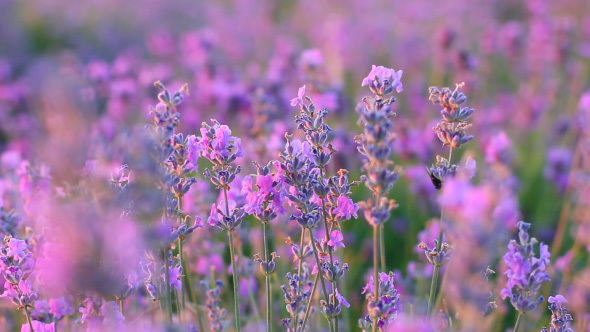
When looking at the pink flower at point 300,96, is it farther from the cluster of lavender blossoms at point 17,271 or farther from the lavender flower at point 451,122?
the cluster of lavender blossoms at point 17,271

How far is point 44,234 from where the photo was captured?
6.39 feet

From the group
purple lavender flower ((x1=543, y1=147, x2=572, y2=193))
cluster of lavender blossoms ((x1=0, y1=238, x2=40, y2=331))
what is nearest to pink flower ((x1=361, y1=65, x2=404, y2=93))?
cluster of lavender blossoms ((x1=0, y1=238, x2=40, y2=331))

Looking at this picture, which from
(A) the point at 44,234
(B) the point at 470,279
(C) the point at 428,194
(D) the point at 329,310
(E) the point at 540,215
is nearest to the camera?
→ (B) the point at 470,279

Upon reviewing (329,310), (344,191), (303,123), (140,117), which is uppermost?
(140,117)

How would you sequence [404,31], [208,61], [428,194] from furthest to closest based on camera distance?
[404,31] → [208,61] → [428,194]

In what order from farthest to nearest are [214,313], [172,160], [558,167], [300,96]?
[558,167] → [214,313] → [300,96] → [172,160]

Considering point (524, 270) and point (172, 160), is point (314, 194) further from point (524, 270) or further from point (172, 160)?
point (524, 270)

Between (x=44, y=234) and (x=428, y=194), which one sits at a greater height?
(x=428, y=194)

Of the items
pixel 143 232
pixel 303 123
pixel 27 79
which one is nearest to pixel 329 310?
pixel 303 123

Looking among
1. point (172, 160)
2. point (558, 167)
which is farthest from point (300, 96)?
point (558, 167)

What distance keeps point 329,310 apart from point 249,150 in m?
1.96

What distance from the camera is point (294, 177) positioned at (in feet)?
5.06

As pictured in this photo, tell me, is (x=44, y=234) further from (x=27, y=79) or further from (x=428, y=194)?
(x=27, y=79)

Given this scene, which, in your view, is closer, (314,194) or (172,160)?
(172,160)
